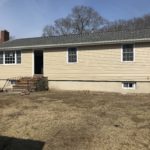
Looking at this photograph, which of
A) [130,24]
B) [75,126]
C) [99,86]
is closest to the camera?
[75,126]

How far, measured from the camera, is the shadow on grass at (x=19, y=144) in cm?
848

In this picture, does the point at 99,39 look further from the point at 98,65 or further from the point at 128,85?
the point at 128,85

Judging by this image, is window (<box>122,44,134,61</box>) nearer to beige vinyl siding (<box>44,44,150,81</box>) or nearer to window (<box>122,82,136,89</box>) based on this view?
beige vinyl siding (<box>44,44,150,81</box>)

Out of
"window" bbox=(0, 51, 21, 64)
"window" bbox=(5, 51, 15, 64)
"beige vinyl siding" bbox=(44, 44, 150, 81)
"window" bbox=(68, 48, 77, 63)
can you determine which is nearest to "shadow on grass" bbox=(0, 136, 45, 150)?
"beige vinyl siding" bbox=(44, 44, 150, 81)

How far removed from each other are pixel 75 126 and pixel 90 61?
1014 centimetres

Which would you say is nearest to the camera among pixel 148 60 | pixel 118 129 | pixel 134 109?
pixel 118 129

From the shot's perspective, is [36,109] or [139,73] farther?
[139,73]

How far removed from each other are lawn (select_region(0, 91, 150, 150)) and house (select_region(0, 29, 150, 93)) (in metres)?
4.59

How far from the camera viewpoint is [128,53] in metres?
18.4

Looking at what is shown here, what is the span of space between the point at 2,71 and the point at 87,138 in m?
16.1

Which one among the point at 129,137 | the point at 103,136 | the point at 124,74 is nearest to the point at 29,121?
the point at 103,136

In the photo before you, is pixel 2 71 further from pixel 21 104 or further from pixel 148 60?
pixel 148 60

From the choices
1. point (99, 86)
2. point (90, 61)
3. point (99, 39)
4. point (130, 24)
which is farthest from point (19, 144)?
point (130, 24)

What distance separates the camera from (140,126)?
974 cm
